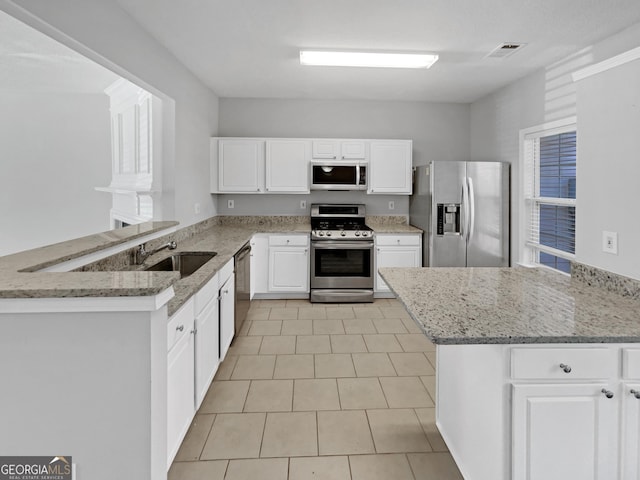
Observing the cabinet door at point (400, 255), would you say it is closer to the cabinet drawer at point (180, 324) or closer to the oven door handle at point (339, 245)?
the oven door handle at point (339, 245)

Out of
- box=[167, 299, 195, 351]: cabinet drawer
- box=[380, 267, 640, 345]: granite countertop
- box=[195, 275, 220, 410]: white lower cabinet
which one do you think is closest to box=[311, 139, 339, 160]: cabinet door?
box=[195, 275, 220, 410]: white lower cabinet

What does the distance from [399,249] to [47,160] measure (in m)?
4.55

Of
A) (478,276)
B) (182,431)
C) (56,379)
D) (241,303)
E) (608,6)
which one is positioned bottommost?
(182,431)

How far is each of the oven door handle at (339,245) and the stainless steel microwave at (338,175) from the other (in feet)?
2.40

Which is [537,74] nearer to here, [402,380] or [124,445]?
[402,380]

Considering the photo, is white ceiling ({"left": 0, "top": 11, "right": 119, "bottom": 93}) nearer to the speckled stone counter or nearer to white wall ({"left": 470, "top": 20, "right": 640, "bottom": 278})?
the speckled stone counter

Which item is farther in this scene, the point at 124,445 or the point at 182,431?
the point at 182,431

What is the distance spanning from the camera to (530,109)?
414 cm

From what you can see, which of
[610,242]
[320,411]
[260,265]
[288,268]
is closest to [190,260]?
[320,411]

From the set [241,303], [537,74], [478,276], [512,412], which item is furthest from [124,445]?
[537,74]

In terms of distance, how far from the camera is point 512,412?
1.41 m

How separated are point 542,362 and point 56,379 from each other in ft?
5.29

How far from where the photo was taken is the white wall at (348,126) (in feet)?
18.0

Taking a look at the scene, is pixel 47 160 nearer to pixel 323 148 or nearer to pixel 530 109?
pixel 323 148
